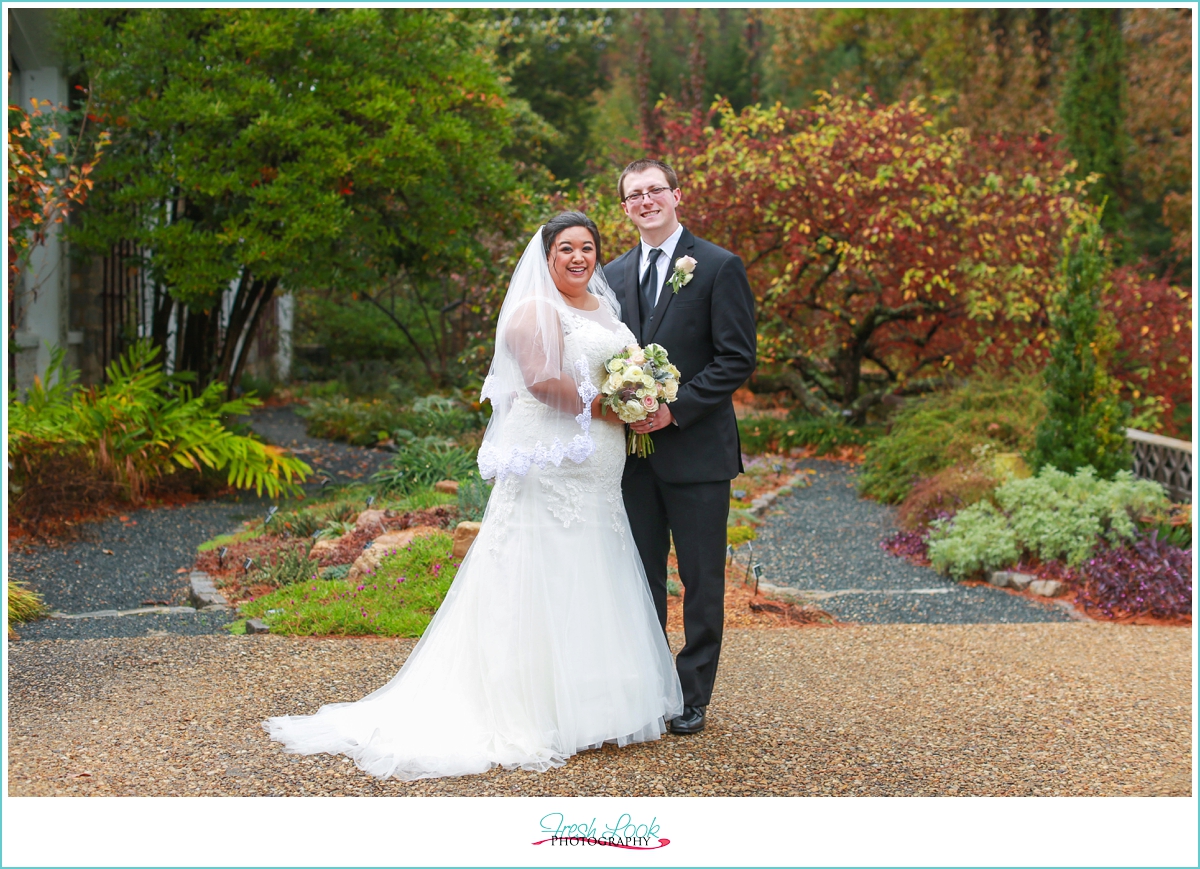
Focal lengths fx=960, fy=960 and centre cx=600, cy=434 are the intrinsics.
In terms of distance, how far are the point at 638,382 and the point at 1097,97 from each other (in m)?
15.5

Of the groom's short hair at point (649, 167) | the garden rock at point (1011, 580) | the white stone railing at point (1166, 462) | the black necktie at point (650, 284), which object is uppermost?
the groom's short hair at point (649, 167)

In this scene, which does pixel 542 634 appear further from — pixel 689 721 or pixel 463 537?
pixel 463 537

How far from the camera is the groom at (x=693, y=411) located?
3471 millimetres

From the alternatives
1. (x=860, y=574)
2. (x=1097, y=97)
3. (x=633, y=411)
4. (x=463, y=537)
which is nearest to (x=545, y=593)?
(x=633, y=411)

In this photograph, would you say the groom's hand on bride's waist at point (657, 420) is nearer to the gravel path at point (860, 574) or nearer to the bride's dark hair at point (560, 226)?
the bride's dark hair at point (560, 226)

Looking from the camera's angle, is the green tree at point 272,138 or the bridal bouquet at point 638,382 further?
the green tree at point 272,138

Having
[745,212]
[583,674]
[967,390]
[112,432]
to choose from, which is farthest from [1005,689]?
[745,212]

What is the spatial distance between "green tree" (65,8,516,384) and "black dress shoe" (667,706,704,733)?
5.56 metres

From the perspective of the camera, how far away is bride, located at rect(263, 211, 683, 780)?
10.9 ft

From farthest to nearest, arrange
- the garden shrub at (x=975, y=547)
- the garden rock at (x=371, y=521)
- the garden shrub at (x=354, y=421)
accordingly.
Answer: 1. the garden shrub at (x=354, y=421)
2. the garden shrub at (x=975, y=547)
3. the garden rock at (x=371, y=521)

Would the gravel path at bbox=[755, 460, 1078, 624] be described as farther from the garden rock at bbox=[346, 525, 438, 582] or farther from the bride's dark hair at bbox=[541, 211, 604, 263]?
the bride's dark hair at bbox=[541, 211, 604, 263]

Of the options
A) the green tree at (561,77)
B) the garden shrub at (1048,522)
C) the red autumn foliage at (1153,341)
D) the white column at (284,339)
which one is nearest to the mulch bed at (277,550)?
the garden shrub at (1048,522)

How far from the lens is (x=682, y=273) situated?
3.49 metres

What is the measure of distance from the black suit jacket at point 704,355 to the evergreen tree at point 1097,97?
14.4 m
